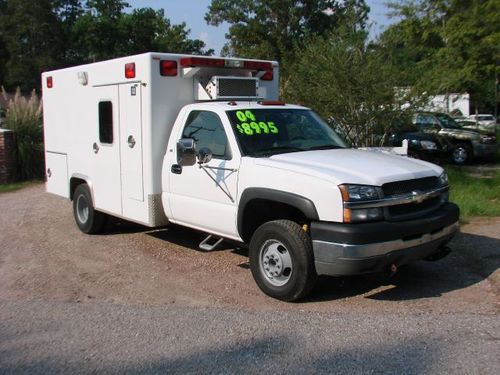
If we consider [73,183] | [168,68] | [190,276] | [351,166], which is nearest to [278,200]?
[351,166]

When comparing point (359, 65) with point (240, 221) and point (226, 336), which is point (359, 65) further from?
point (226, 336)

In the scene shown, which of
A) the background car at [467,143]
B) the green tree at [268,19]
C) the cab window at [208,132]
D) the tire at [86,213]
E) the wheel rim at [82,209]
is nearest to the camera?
the cab window at [208,132]

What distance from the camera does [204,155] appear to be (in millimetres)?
6105

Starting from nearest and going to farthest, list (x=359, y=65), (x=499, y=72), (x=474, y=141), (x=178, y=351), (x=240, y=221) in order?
(x=178, y=351) < (x=240, y=221) < (x=359, y=65) < (x=499, y=72) < (x=474, y=141)

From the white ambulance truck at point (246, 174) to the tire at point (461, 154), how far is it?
37.4ft

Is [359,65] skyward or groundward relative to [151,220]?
skyward

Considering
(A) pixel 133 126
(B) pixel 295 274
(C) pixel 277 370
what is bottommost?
(C) pixel 277 370

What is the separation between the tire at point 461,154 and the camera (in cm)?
1759

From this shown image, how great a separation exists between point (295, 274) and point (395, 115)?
6764 mm

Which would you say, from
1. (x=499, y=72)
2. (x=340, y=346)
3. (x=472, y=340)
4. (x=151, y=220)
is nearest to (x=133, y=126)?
(x=151, y=220)

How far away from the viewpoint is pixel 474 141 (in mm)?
17422

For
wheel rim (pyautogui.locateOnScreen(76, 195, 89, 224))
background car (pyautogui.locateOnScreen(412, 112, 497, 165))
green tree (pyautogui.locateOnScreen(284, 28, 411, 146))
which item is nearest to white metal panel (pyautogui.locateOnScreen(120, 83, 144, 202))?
wheel rim (pyautogui.locateOnScreen(76, 195, 89, 224))

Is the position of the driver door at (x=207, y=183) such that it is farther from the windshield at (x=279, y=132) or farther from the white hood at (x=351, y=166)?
the white hood at (x=351, y=166)

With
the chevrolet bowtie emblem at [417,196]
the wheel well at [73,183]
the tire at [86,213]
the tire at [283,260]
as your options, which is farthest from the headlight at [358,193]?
the wheel well at [73,183]
